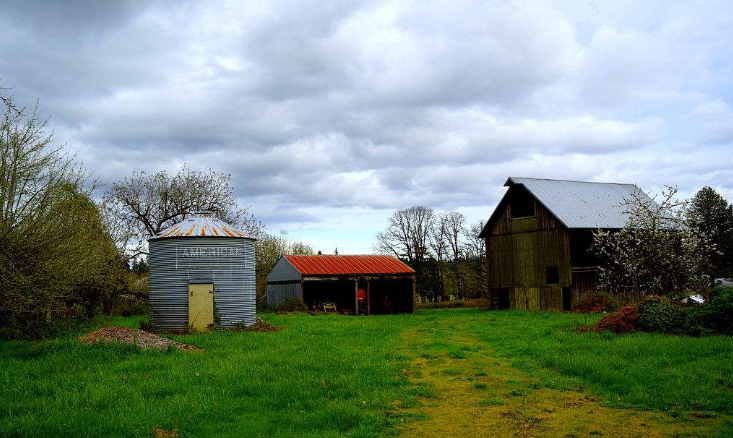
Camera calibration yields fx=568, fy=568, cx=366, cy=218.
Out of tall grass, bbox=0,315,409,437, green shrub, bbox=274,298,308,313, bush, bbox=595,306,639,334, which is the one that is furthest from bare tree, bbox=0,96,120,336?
green shrub, bbox=274,298,308,313

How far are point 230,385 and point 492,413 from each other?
529cm

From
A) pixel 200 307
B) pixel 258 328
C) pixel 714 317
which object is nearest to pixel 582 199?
pixel 714 317

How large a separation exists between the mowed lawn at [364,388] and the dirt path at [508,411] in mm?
41

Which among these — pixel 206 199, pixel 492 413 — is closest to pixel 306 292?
pixel 206 199

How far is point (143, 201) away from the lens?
143 ft

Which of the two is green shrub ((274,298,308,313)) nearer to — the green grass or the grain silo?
the grain silo

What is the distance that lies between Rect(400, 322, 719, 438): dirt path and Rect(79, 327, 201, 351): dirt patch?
23.5ft

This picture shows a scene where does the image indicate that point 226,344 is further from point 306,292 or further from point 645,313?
point 306,292

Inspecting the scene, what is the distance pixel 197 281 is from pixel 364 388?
1402cm

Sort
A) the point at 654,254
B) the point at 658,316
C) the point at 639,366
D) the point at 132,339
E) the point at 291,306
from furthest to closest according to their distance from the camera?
1. the point at 291,306
2. the point at 654,254
3. the point at 658,316
4. the point at 132,339
5. the point at 639,366

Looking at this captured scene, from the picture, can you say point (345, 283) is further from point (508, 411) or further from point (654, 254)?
point (508, 411)

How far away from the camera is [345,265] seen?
4378cm

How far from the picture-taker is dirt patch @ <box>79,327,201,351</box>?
1577cm

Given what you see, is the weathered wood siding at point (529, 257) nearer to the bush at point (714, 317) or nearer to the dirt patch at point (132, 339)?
the bush at point (714, 317)
